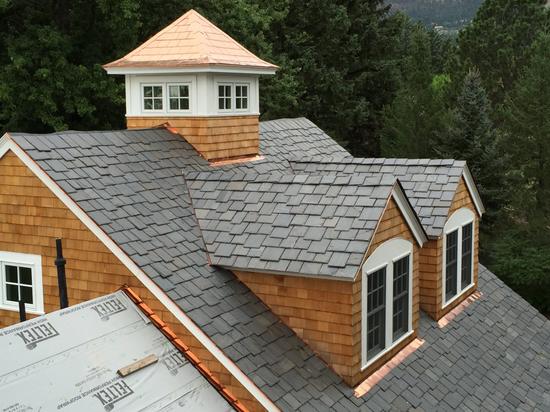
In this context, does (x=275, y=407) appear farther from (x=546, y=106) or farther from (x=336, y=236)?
(x=546, y=106)

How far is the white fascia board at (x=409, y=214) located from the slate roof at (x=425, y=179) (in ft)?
2.90

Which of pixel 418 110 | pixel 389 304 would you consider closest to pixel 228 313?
pixel 389 304

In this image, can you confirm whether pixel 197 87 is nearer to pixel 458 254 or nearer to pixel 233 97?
pixel 233 97

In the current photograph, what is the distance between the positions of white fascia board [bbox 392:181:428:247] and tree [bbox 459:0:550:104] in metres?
25.4

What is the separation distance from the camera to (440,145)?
29.7 metres

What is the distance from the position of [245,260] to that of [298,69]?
2351cm

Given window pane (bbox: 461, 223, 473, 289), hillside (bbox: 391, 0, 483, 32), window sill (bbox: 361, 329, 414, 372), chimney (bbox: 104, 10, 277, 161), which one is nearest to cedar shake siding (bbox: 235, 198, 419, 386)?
window sill (bbox: 361, 329, 414, 372)

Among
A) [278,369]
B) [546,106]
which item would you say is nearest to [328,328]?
[278,369]

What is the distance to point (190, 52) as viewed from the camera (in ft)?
38.9

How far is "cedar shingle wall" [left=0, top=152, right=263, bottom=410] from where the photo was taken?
8.11 m

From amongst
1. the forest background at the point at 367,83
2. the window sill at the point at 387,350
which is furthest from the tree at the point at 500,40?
the window sill at the point at 387,350

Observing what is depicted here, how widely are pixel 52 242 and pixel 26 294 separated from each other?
1.01 meters

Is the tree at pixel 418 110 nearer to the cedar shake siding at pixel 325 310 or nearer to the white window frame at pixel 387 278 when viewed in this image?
the white window frame at pixel 387 278

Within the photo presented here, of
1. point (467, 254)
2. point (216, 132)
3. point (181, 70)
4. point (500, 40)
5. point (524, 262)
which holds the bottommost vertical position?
point (524, 262)
